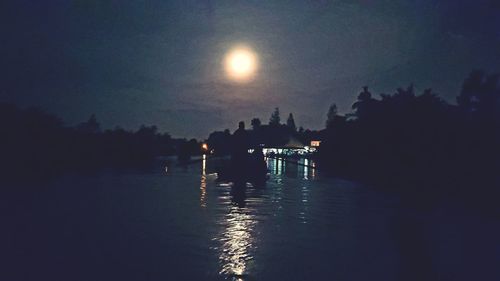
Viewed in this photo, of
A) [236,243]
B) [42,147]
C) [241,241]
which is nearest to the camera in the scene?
[236,243]

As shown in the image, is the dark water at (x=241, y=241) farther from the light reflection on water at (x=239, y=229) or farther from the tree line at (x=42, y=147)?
the tree line at (x=42, y=147)

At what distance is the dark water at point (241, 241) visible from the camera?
7023mm

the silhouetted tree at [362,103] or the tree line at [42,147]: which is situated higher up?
the silhouetted tree at [362,103]

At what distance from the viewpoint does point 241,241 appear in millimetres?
9195

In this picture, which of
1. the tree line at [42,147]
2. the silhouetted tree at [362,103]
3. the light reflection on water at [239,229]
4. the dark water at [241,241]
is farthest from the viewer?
the silhouetted tree at [362,103]

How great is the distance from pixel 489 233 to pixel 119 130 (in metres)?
89.5

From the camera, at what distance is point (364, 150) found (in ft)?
128

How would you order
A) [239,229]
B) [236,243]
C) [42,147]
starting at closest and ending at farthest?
[236,243] → [239,229] → [42,147]

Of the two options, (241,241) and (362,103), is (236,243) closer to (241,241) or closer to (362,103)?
(241,241)

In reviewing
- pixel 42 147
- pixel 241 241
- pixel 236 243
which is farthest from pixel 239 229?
pixel 42 147

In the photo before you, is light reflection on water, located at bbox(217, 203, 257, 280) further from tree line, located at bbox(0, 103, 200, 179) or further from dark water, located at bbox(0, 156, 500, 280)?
Result: tree line, located at bbox(0, 103, 200, 179)

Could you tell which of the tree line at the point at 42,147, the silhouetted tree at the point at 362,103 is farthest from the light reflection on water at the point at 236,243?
the silhouetted tree at the point at 362,103

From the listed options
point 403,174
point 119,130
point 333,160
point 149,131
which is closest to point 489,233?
point 403,174

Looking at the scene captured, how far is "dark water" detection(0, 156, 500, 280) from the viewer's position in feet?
23.0
